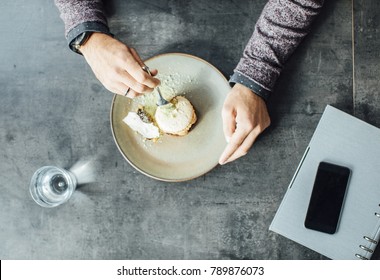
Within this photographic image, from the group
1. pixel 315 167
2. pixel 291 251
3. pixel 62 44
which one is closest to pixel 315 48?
pixel 315 167

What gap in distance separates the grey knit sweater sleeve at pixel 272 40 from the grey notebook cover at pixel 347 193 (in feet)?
0.51

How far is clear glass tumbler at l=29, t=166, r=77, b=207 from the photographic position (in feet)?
3.51

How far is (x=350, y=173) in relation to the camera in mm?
1013

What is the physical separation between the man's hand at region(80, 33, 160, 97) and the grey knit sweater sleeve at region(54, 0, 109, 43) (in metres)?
0.02

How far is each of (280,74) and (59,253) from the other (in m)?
0.67

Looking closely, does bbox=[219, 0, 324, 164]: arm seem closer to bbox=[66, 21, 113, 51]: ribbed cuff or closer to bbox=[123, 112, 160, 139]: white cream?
bbox=[123, 112, 160, 139]: white cream

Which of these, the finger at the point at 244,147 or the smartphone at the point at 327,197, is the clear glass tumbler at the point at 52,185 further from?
the smartphone at the point at 327,197

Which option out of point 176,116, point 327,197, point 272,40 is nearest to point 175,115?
point 176,116

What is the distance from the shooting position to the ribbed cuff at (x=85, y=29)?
1.01 meters

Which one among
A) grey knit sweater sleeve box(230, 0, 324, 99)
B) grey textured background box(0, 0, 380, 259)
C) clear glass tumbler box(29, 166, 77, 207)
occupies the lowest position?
clear glass tumbler box(29, 166, 77, 207)

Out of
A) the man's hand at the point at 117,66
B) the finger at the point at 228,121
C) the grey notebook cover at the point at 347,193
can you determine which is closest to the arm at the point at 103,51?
the man's hand at the point at 117,66

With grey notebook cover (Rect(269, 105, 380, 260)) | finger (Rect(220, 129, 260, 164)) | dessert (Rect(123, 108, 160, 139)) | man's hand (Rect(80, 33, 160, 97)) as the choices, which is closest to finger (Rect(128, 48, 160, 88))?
man's hand (Rect(80, 33, 160, 97))

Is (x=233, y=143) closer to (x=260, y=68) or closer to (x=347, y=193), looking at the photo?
(x=260, y=68)

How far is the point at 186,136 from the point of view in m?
1.05
